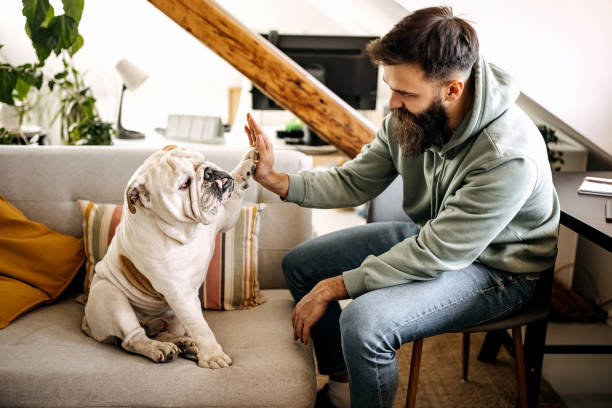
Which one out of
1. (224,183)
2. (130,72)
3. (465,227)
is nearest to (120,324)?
(224,183)

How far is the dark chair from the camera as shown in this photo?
154 centimetres

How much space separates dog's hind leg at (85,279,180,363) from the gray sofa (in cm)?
3

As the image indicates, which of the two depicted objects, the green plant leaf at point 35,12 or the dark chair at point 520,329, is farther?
the green plant leaf at point 35,12

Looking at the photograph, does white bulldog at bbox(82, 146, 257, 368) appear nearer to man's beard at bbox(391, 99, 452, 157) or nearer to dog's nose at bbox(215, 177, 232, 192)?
dog's nose at bbox(215, 177, 232, 192)

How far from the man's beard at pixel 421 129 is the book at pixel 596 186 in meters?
0.59

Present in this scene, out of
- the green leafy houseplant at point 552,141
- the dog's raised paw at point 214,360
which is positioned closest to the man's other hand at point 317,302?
the dog's raised paw at point 214,360

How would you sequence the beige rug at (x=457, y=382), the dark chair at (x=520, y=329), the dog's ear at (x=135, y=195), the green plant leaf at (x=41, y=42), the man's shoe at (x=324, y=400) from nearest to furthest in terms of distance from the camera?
1. the dog's ear at (x=135, y=195)
2. the dark chair at (x=520, y=329)
3. the man's shoe at (x=324, y=400)
4. the green plant leaf at (x=41, y=42)
5. the beige rug at (x=457, y=382)

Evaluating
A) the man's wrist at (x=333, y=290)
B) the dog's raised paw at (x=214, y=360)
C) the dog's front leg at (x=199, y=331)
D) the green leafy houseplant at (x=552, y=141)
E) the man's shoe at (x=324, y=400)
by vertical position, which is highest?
the green leafy houseplant at (x=552, y=141)

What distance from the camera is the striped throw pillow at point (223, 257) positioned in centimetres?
175

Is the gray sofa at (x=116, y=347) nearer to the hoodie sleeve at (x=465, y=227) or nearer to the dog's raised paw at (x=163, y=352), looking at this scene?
the dog's raised paw at (x=163, y=352)

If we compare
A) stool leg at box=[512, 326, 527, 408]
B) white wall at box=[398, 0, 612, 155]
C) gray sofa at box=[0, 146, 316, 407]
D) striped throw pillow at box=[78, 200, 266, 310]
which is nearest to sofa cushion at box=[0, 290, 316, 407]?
gray sofa at box=[0, 146, 316, 407]

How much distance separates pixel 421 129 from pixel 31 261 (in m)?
1.26

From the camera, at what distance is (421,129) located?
1480mm

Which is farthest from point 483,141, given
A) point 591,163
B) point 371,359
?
point 591,163
